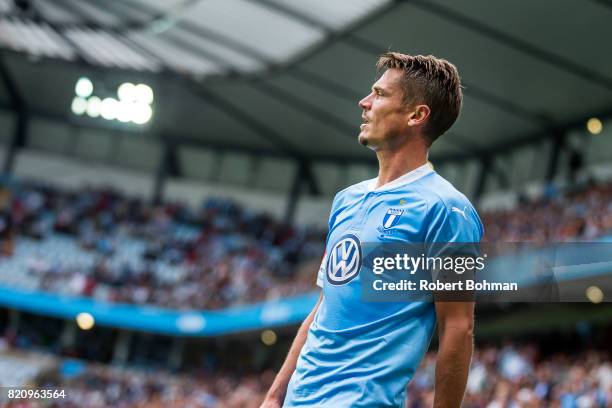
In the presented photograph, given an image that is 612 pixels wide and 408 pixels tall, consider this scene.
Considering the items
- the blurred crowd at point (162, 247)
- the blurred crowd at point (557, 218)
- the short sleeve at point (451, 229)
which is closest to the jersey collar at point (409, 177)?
the short sleeve at point (451, 229)

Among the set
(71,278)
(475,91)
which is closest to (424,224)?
(475,91)

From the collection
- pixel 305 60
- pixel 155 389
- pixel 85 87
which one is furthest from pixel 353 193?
pixel 155 389

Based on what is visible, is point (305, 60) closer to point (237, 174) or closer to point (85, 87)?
point (85, 87)

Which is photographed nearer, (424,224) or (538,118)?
(424,224)

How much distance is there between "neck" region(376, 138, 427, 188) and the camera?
8.69 feet

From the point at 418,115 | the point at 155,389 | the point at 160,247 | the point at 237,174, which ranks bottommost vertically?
the point at 155,389

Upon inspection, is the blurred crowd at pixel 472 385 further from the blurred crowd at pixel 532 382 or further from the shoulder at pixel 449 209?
the shoulder at pixel 449 209

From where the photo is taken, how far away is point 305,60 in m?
23.0

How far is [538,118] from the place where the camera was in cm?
2156

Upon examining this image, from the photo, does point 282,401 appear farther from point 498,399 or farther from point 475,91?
point 475,91

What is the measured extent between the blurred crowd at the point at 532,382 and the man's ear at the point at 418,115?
322 inches

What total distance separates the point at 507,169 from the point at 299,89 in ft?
22.7

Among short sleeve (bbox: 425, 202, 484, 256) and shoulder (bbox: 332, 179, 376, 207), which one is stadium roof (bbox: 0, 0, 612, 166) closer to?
shoulder (bbox: 332, 179, 376, 207)

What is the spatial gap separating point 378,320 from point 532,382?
31.5 ft
